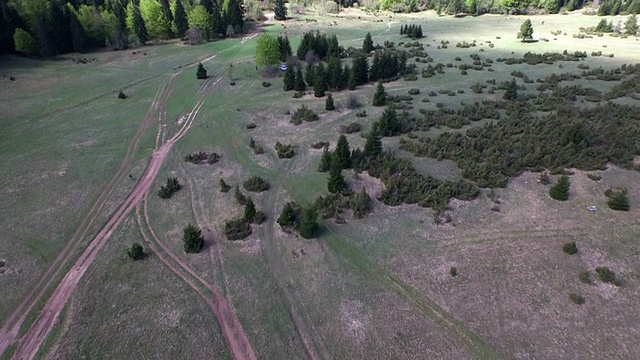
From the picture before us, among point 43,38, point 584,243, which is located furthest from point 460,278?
point 43,38

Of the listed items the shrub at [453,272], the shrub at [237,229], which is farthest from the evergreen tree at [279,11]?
the shrub at [453,272]

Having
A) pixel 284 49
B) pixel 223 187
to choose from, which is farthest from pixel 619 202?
pixel 284 49

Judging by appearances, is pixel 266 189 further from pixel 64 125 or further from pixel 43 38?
pixel 43 38

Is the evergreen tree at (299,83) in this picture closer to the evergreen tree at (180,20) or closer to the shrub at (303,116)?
the shrub at (303,116)

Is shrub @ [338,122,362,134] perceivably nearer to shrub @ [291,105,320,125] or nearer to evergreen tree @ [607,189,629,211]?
shrub @ [291,105,320,125]

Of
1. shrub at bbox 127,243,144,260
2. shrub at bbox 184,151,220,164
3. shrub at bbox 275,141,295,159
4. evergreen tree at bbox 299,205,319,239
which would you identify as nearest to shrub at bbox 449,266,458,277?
evergreen tree at bbox 299,205,319,239

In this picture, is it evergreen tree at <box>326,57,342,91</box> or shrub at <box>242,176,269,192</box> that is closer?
shrub at <box>242,176,269,192</box>

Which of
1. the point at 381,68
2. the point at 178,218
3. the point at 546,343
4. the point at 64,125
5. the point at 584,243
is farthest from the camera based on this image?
the point at 381,68
